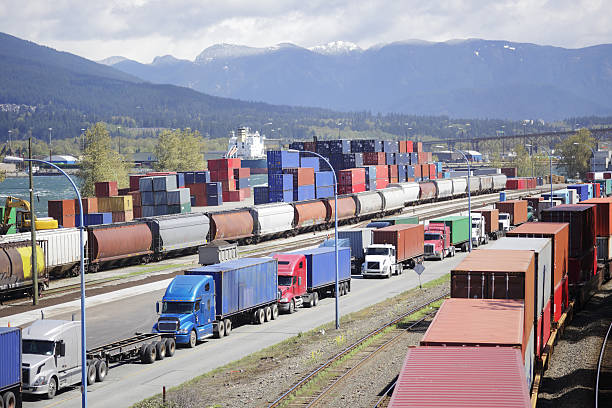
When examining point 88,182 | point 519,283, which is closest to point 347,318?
point 519,283

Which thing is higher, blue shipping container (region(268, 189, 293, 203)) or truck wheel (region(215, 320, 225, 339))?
blue shipping container (region(268, 189, 293, 203))

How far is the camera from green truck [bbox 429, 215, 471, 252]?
214ft

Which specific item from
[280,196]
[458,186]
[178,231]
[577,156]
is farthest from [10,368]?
[577,156]

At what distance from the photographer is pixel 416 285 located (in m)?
51.7

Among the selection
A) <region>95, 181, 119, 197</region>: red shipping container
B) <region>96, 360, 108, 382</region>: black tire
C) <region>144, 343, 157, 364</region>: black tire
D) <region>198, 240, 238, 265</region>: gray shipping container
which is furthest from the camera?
<region>95, 181, 119, 197</region>: red shipping container

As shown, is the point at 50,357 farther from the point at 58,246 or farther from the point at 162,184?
the point at 162,184

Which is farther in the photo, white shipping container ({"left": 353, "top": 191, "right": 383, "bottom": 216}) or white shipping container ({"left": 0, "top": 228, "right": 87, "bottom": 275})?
white shipping container ({"left": 353, "top": 191, "right": 383, "bottom": 216})

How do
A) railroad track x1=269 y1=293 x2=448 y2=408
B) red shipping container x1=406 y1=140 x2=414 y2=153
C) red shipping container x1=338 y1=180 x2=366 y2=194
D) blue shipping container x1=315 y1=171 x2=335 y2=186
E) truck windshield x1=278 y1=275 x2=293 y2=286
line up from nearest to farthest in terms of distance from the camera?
railroad track x1=269 y1=293 x2=448 y2=408, truck windshield x1=278 y1=275 x2=293 y2=286, blue shipping container x1=315 y1=171 x2=335 y2=186, red shipping container x1=338 y1=180 x2=366 y2=194, red shipping container x1=406 y1=140 x2=414 y2=153

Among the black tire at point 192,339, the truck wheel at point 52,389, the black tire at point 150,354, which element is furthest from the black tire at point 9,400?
the black tire at point 192,339

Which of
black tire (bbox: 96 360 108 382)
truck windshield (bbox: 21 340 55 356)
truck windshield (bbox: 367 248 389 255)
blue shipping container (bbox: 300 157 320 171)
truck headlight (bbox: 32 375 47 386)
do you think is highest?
A: blue shipping container (bbox: 300 157 320 171)

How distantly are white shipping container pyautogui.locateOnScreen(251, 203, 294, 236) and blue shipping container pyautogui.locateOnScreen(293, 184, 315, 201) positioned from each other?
698 inches

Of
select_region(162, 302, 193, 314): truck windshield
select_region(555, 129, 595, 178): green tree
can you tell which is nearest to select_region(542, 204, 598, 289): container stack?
select_region(162, 302, 193, 314): truck windshield

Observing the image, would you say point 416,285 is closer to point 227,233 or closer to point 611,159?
point 227,233

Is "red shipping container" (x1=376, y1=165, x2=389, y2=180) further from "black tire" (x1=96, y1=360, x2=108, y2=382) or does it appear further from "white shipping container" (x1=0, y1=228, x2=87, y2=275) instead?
"black tire" (x1=96, y1=360, x2=108, y2=382)
